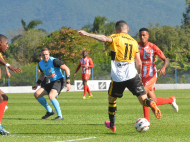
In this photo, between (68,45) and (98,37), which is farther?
(68,45)

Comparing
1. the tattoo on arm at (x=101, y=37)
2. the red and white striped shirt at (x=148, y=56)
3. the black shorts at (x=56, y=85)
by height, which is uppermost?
the tattoo on arm at (x=101, y=37)

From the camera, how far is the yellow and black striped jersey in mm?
7059

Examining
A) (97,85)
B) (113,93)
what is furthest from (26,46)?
(113,93)

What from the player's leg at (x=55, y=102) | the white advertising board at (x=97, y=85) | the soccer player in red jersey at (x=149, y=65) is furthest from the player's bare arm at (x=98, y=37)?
the white advertising board at (x=97, y=85)

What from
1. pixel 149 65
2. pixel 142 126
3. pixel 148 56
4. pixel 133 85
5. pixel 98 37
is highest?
pixel 98 37

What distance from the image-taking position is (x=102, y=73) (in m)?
30.8

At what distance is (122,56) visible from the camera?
709 cm

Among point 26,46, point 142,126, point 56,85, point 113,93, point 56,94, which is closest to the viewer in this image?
point 142,126

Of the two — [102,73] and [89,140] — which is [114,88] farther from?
[102,73]

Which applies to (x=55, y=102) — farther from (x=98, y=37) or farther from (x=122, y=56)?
(x=98, y=37)

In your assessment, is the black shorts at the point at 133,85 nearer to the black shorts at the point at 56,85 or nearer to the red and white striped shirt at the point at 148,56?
the red and white striped shirt at the point at 148,56

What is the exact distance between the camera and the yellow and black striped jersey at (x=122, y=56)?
23.2 ft

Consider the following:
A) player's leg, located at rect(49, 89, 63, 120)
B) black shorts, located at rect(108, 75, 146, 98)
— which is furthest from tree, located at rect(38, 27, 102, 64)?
black shorts, located at rect(108, 75, 146, 98)

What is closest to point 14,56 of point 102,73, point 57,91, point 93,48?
point 93,48
